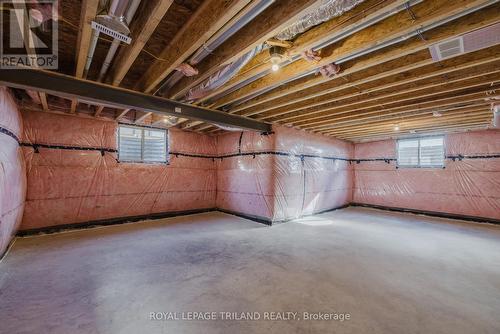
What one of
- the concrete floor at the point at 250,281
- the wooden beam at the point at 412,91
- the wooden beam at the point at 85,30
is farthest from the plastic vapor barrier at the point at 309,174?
the wooden beam at the point at 85,30

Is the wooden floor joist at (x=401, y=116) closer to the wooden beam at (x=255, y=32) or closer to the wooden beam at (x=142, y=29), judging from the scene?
the wooden beam at (x=255, y=32)

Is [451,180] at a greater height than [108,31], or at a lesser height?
lesser

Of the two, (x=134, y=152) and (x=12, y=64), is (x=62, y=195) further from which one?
(x=12, y=64)

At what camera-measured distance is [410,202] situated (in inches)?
252

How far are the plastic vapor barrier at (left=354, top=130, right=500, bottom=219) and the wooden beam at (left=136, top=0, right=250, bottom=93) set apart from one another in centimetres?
693

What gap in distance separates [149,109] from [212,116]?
41.3 inches

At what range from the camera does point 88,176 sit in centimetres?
446

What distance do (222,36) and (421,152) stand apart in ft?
22.7

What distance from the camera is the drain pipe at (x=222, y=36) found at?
60.9 inches

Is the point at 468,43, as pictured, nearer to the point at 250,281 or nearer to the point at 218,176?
the point at 250,281

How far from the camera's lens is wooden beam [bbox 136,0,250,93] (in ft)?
5.18

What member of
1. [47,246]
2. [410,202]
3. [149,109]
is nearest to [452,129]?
[410,202]

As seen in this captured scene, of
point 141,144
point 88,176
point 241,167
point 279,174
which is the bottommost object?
point 88,176

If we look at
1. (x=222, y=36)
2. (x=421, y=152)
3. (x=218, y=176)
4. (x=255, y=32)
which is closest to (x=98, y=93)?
(x=222, y=36)
